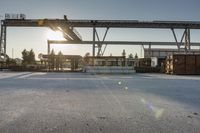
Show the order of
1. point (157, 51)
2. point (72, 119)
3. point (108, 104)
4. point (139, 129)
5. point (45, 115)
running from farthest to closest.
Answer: point (157, 51)
point (108, 104)
point (45, 115)
point (72, 119)
point (139, 129)

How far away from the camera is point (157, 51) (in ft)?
152

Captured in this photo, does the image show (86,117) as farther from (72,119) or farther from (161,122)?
(161,122)

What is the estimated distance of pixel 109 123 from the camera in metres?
4.04

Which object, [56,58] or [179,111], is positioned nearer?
[179,111]

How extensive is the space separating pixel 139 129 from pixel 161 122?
61cm

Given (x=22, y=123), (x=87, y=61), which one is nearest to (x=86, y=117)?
(x=22, y=123)

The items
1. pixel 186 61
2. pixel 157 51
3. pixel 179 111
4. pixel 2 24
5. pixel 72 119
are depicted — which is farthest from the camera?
pixel 157 51

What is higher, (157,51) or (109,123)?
(157,51)

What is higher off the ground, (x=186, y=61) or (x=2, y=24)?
(x=2, y=24)

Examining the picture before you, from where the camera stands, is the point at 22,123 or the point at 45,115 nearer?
the point at 22,123

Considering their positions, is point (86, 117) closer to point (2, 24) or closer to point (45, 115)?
point (45, 115)

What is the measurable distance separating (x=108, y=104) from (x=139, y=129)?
2172 mm

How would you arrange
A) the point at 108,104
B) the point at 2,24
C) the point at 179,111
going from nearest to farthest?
the point at 179,111, the point at 108,104, the point at 2,24

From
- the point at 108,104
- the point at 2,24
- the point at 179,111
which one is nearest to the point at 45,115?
the point at 108,104
